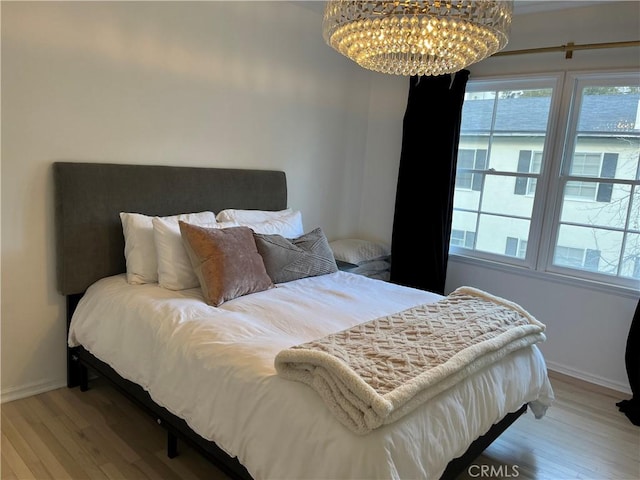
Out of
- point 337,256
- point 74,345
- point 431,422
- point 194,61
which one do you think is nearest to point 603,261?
point 337,256

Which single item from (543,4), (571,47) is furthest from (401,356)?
(543,4)

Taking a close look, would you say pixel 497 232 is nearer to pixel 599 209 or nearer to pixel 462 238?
pixel 462 238

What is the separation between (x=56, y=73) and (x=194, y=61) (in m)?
0.83

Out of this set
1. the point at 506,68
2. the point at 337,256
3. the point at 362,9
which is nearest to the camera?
the point at 362,9

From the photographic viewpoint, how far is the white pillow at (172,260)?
2449 mm

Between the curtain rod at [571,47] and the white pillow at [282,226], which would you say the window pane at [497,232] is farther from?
the white pillow at [282,226]

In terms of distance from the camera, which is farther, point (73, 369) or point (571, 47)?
point (571, 47)

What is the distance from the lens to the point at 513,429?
2.53 metres

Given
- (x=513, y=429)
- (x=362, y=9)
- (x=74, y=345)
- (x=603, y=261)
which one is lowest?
(x=513, y=429)

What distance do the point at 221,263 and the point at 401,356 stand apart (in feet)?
3.67

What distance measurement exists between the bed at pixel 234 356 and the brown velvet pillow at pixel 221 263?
69mm

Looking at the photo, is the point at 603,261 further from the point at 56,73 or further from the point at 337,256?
the point at 56,73

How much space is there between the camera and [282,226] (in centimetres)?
310

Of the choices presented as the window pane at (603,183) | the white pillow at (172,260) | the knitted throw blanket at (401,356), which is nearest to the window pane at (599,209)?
the window pane at (603,183)
